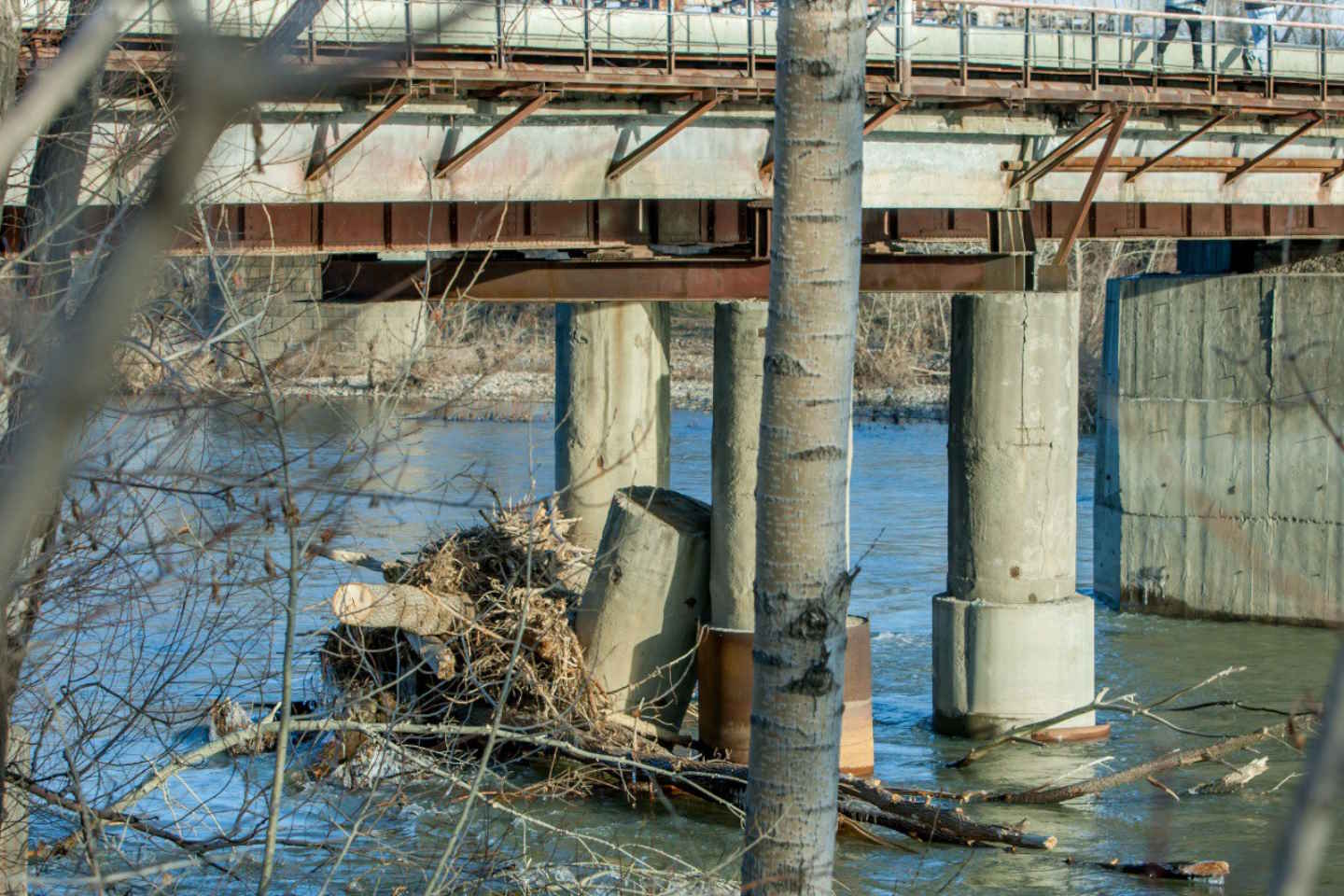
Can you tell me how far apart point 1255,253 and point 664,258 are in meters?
9.39

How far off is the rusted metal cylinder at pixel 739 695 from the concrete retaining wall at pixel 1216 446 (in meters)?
7.59

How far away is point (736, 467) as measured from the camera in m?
11.2

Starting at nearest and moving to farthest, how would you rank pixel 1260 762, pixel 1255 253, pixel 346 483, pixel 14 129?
1. pixel 14 129
2. pixel 346 483
3. pixel 1260 762
4. pixel 1255 253

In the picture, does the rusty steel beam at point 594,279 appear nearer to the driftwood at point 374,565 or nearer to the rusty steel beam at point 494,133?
the rusty steel beam at point 494,133

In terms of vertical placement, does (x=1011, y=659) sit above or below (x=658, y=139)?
below

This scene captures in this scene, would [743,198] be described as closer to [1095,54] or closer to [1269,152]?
[1095,54]

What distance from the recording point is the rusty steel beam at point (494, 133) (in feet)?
34.4

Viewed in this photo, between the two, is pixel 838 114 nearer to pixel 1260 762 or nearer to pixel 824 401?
pixel 824 401

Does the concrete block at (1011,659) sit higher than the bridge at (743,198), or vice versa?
the bridge at (743,198)

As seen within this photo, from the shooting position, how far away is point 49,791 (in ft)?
19.9

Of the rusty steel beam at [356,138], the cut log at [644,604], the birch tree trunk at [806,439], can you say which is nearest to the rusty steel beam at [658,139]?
the rusty steel beam at [356,138]

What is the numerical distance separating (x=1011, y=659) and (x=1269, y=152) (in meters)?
5.03

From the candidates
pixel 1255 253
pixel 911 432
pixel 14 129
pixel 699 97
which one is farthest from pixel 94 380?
pixel 911 432

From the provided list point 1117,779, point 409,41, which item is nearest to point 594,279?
point 1117,779
